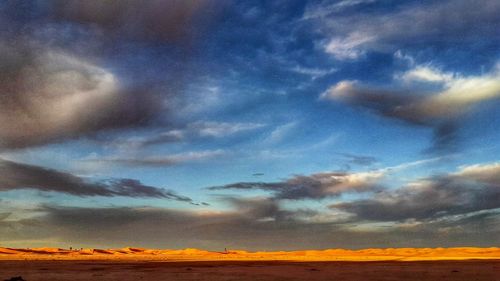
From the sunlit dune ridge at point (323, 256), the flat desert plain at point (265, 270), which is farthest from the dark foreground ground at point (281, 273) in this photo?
the sunlit dune ridge at point (323, 256)

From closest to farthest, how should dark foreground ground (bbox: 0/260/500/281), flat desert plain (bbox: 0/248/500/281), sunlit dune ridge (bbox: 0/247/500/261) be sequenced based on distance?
dark foreground ground (bbox: 0/260/500/281) < flat desert plain (bbox: 0/248/500/281) < sunlit dune ridge (bbox: 0/247/500/261)

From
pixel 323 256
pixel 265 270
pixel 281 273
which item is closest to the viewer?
pixel 281 273

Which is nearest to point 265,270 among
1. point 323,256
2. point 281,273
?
point 281,273

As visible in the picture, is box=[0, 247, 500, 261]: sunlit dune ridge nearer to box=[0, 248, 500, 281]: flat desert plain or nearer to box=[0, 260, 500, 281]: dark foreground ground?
box=[0, 248, 500, 281]: flat desert plain

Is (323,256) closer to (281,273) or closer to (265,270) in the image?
(265,270)

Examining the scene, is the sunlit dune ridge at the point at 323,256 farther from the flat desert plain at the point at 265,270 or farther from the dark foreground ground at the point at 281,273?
the dark foreground ground at the point at 281,273

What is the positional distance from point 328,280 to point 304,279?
1236mm

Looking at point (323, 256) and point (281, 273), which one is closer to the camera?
point (281, 273)

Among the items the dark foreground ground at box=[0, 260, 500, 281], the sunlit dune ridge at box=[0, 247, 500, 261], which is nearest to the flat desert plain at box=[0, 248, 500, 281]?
the dark foreground ground at box=[0, 260, 500, 281]

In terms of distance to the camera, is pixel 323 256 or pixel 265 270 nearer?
pixel 265 270

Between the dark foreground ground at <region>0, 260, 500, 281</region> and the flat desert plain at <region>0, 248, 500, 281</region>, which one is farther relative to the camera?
the flat desert plain at <region>0, 248, 500, 281</region>

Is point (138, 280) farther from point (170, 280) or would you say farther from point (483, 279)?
point (483, 279)

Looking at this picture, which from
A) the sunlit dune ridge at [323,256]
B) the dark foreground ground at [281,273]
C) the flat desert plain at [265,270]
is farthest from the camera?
the sunlit dune ridge at [323,256]

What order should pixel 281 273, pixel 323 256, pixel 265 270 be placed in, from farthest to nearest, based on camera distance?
1. pixel 323 256
2. pixel 265 270
3. pixel 281 273
